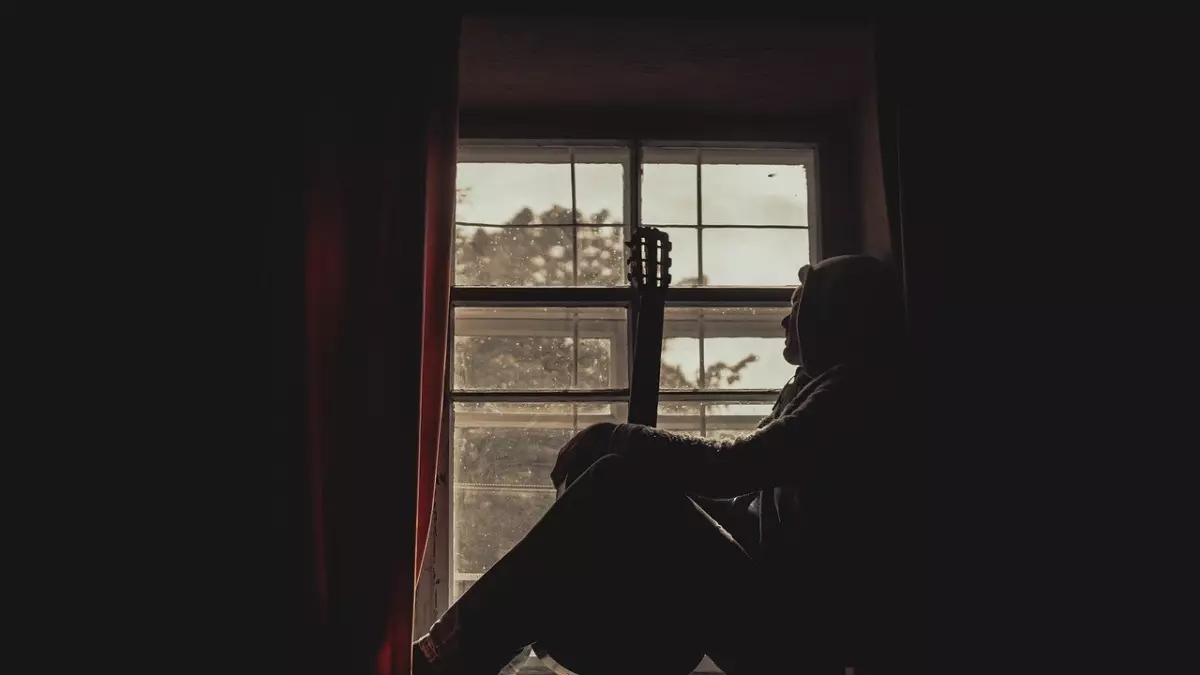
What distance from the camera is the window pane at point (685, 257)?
1.96m

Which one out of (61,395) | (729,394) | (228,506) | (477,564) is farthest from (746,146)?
(61,395)

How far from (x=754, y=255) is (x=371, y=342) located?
994 millimetres

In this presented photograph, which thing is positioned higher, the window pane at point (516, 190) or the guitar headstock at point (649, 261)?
the window pane at point (516, 190)

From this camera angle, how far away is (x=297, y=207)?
1.36 meters

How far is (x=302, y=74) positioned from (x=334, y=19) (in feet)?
0.40

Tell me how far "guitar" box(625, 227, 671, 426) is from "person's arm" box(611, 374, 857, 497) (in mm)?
216

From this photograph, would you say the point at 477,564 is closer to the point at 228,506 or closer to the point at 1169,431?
the point at 228,506

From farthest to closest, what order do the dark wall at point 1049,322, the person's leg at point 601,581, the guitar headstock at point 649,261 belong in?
the guitar headstock at point 649,261 → the dark wall at point 1049,322 → the person's leg at point 601,581

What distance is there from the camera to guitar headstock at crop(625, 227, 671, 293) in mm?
1549

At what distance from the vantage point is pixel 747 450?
1.25 m

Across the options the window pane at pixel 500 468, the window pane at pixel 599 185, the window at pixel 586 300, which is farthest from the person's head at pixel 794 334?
the window pane at pixel 599 185

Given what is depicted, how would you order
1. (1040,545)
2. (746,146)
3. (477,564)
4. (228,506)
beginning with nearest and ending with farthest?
(228,506)
(1040,545)
(477,564)
(746,146)

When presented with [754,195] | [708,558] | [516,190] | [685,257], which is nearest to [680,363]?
[685,257]

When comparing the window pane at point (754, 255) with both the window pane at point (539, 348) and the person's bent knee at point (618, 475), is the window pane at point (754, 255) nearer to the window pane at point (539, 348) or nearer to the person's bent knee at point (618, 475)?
the window pane at point (539, 348)
